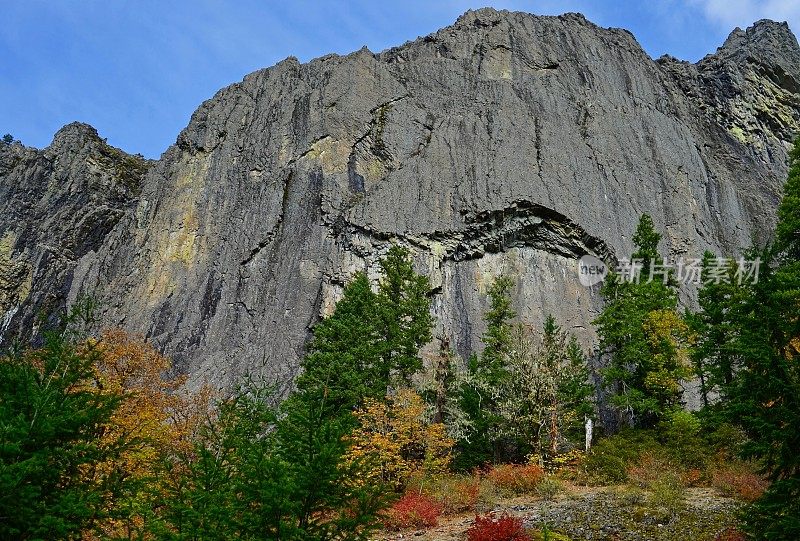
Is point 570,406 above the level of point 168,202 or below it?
below

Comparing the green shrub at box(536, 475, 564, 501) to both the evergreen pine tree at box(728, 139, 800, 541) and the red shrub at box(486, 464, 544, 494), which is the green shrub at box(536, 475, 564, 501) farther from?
the evergreen pine tree at box(728, 139, 800, 541)

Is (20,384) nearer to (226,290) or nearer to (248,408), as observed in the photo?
(248,408)

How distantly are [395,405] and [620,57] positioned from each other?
5079 cm

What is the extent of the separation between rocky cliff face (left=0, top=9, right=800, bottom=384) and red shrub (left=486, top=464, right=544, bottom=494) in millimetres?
16431

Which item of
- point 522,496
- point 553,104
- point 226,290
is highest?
point 553,104

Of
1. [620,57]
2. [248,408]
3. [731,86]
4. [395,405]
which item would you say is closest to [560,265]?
[395,405]

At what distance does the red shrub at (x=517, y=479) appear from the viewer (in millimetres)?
23922

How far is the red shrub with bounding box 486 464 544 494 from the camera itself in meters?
23.9

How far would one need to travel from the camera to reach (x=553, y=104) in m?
55.4

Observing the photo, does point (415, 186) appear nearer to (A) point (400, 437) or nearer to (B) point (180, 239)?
(B) point (180, 239)

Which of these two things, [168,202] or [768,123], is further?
[768,123]

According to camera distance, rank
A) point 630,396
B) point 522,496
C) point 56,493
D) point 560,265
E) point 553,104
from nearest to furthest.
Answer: point 56,493, point 522,496, point 630,396, point 560,265, point 553,104

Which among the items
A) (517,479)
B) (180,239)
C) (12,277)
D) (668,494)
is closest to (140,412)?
(517,479)

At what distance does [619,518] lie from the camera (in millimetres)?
17625
